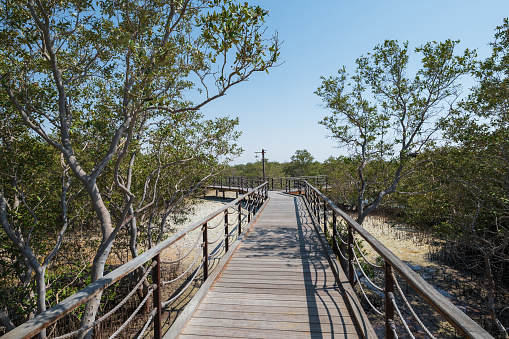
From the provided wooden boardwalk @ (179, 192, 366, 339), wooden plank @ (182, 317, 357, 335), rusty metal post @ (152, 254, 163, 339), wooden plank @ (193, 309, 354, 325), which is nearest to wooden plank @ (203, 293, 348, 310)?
wooden boardwalk @ (179, 192, 366, 339)

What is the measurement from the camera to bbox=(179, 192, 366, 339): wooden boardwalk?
108 inches

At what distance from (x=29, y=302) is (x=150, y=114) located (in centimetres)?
576

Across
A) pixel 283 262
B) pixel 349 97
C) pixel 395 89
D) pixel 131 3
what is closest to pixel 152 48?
pixel 131 3

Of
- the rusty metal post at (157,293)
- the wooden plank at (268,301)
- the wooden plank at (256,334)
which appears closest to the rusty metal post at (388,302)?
the wooden plank at (256,334)

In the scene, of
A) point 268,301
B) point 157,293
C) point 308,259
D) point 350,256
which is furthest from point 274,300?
point 308,259

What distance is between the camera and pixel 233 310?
3.15 m

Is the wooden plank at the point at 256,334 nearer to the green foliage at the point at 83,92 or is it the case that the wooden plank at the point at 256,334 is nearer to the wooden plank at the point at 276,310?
the wooden plank at the point at 276,310

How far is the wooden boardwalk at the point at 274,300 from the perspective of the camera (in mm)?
2752

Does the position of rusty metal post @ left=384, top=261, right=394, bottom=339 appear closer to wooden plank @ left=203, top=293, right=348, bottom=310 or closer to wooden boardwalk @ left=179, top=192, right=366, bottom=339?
wooden boardwalk @ left=179, top=192, right=366, bottom=339

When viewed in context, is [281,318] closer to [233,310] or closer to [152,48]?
[233,310]

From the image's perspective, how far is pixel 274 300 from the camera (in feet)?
→ 11.1

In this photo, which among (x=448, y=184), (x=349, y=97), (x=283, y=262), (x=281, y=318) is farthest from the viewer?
(x=349, y=97)

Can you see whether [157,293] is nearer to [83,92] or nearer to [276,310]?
[276,310]

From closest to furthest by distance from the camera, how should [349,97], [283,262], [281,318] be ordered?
[281,318] < [283,262] < [349,97]
